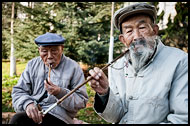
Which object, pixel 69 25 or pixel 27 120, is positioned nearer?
pixel 27 120

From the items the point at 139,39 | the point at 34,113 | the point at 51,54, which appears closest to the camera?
the point at 139,39

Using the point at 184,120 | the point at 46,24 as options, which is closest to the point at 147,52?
the point at 184,120

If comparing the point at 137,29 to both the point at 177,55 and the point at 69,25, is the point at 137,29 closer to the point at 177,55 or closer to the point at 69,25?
the point at 177,55

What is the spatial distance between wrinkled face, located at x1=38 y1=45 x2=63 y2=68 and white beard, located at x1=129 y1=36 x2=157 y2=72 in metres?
1.06

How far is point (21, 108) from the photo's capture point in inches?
92.4

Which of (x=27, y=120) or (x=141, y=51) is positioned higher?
(x=141, y=51)

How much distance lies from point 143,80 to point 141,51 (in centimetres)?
22

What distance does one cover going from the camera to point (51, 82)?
2.36 metres

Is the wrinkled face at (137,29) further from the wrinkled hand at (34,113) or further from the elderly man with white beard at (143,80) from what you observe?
the wrinkled hand at (34,113)

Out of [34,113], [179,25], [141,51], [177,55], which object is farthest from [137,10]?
[179,25]

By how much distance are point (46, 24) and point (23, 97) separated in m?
7.80

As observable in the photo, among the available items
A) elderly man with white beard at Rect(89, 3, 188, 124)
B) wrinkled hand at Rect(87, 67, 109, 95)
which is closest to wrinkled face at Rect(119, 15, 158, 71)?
elderly man with white beard at Rect(89, 3, 188, 124)

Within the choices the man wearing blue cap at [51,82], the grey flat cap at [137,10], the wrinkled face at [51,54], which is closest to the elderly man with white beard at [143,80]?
the grey flat cap at [137,10]

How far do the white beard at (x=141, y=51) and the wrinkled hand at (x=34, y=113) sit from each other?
3.74 ft
